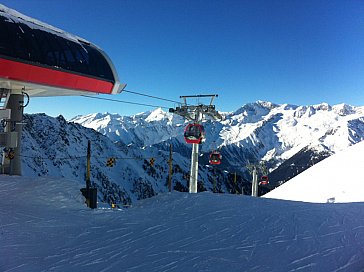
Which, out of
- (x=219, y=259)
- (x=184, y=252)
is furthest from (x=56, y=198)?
(x=219, y=259)

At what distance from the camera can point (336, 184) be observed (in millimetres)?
24594

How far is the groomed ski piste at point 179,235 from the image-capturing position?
6941 millimetres

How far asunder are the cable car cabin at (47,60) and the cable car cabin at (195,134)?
5792mm

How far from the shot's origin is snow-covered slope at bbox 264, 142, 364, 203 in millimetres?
21116

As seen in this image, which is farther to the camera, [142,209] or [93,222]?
[142,209]

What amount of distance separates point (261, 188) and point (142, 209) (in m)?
175

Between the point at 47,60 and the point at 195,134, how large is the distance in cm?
1108

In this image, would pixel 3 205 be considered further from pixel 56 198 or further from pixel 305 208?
pixel 305 208

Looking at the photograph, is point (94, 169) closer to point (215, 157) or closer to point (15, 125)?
point (215, 157)

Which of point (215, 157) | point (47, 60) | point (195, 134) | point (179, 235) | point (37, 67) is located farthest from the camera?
point (215, 157)

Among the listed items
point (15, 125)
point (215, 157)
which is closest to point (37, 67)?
point (15, 125)

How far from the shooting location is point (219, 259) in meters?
7.09

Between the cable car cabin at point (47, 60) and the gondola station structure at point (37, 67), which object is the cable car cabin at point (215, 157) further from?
the cable car cabin at point (47, 60)

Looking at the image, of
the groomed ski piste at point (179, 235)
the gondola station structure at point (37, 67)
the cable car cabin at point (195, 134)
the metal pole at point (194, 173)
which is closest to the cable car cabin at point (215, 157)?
the metal pole at point (194, 173)
